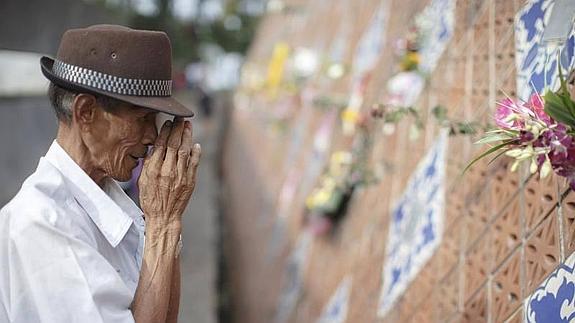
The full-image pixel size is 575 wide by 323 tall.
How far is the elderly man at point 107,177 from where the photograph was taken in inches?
73.9

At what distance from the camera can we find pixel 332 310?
187 inches

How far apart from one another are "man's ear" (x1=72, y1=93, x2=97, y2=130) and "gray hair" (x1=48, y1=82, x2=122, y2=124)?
14 millimetres

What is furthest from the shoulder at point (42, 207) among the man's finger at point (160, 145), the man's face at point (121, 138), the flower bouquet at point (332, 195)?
the flower bouquet at point (332, 195)

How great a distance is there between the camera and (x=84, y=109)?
2051 mm

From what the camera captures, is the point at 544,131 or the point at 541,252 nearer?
the point at 544,131

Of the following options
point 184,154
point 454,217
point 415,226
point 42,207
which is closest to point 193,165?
point 184,154

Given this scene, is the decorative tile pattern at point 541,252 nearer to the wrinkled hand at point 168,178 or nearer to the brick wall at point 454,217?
the brick wall at point 454,217

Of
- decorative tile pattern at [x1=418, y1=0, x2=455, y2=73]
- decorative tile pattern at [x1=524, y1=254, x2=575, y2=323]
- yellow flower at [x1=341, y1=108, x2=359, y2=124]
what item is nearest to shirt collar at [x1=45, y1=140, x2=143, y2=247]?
decorative tile pattern at [x1=524, y1=254, x2=575, y2=323]

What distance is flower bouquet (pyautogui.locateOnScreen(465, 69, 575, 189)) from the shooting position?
1.65 metres

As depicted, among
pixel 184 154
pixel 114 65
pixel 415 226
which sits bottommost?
pixel 415 226

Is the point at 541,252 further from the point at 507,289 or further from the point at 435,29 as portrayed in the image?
the point at 435,29

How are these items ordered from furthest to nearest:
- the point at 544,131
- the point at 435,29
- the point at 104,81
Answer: the point at 435,29 < the point at 104,81 < the point at 544,131

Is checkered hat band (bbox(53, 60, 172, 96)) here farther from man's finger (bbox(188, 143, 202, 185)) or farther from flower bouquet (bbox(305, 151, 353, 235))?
flower bouquet (bbox(305, 151, 353, 235))

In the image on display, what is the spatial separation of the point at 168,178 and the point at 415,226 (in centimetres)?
176
